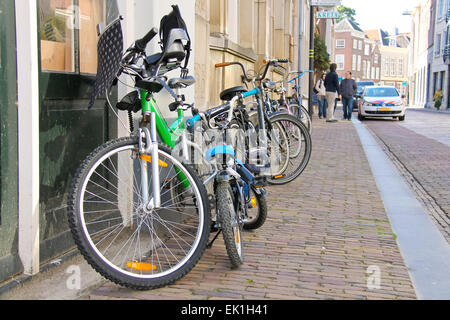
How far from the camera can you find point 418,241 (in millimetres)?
4000

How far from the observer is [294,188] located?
611 centimetres

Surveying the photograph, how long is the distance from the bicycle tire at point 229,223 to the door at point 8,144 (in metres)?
1.13

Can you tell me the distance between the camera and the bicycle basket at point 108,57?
303 centimetres

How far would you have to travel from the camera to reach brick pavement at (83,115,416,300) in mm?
2941

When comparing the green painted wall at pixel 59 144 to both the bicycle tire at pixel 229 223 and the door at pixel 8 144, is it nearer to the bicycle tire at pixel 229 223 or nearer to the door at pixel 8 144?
the door at pixel 8 144

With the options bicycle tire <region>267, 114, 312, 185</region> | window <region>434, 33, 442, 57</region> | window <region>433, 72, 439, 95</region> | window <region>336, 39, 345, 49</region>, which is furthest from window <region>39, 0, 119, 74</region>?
window <region>336, 39, 345, 49</region>

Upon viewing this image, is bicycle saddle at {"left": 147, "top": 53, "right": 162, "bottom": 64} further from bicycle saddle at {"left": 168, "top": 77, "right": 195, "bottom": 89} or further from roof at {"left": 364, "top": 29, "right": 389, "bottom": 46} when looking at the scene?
roof at {"left": 364, "top": 29, "right": 389, "bottom": 46}

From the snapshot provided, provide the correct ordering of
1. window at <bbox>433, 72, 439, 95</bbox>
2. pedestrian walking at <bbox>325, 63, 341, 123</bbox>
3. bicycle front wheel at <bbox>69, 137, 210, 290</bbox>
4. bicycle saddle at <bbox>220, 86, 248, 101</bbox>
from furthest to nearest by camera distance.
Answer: window at <bbox>433, 72, 439, 95</bbox> < pedestrian walking at <bbox>325, 63, 341, 123</bbox> < bicycle saddle at <bbox>220, 86, 248, 101</bbox> < bicycle front wheel at <bbox>69, 137, 210, 290</bbox>

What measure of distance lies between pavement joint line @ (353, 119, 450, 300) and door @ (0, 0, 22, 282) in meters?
2.21

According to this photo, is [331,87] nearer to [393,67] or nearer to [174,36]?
[174,36]

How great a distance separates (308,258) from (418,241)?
0.97 meters

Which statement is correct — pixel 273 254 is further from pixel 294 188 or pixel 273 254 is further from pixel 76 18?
pixel 294 188

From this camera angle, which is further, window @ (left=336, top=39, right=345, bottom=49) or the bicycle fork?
window @ (left=336, top=39, right=345, bottom=49)
